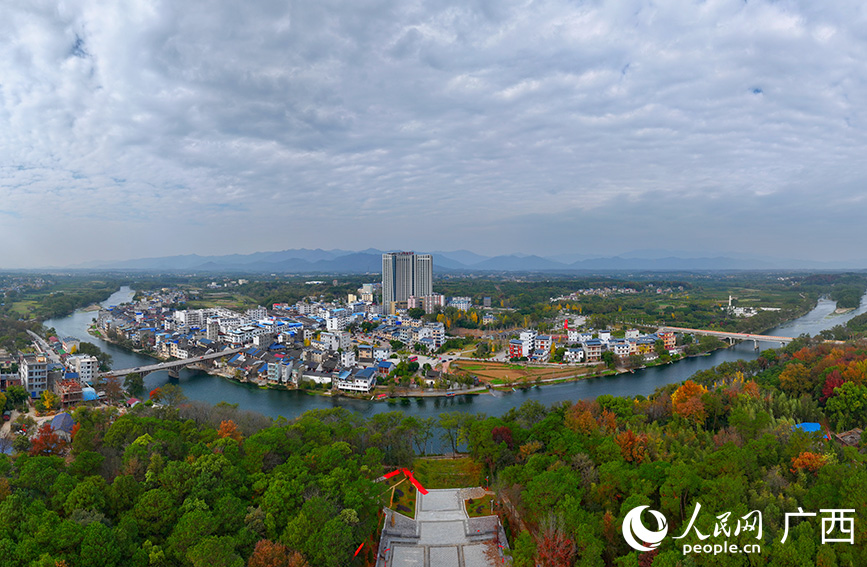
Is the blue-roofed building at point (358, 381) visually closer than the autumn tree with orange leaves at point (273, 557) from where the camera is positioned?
No

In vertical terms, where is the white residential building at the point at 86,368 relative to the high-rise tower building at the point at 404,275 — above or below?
below

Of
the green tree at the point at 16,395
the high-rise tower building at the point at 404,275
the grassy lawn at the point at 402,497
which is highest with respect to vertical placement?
the high-rise tower building at the point at 404,275

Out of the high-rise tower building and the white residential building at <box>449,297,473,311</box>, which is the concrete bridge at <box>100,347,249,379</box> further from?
the high-rise tower building

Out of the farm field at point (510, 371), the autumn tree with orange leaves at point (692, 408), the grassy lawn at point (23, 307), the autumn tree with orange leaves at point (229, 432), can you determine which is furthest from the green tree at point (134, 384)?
the grassy lawn at point (23, 307)

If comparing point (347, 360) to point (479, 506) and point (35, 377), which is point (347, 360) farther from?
point (479, 506)

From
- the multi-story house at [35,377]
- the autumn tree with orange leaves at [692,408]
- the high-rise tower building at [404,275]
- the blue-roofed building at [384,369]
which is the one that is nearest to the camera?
the autumn tree with orange leaves at [692,408]

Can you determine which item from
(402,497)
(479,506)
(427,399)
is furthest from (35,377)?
(479,506)

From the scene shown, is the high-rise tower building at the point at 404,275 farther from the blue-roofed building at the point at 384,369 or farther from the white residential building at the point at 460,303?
the blue-roofed building at the point at 384,369
